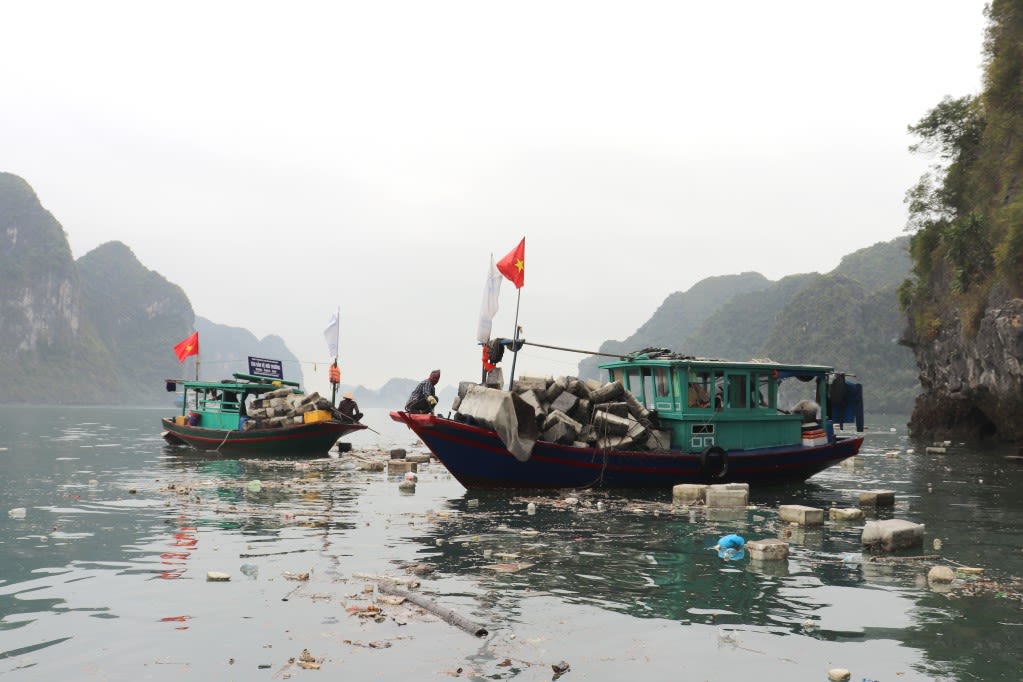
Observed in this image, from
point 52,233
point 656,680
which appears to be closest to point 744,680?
point 656,680

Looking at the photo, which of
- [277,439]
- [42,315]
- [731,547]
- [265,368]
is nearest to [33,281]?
[42,315]

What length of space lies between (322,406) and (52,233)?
7892 inches

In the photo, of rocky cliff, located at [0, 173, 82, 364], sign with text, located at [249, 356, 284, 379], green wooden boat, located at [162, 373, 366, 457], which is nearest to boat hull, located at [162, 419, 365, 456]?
green wooden boat, located at [162, 373, 366, 457]

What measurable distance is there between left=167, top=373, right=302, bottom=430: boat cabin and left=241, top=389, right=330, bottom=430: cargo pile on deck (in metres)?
0.36

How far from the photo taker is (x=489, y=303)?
18203 millimetres

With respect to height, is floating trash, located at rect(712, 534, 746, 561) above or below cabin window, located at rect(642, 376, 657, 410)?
below

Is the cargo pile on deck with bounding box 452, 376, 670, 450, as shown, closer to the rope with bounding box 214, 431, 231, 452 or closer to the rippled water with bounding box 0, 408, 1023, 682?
the rippled water with bounding box 0, 408, 1023, 682

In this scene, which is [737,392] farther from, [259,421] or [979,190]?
[979,190]

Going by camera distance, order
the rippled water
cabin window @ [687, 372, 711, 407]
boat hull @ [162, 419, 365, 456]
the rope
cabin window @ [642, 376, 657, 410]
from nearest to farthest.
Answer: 1. the rippled water
2. cabin window @ [687, 372, 711, 407]
3. cabin window @ [642, 376, 657, 410]
4. boat hull @ [162, 419, 365, 456]
5. the rope

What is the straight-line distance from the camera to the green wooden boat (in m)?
28.9

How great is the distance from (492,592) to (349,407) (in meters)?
24.8

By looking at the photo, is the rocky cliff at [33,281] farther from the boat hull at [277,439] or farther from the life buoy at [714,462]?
the life buoy at [714,462]

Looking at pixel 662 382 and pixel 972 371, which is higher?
pixel 972 371

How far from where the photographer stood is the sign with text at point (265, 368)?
31172 millimetres
